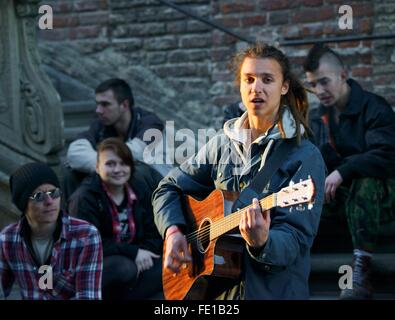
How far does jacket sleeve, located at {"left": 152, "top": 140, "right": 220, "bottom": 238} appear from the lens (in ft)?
17.1

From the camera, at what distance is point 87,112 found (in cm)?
948

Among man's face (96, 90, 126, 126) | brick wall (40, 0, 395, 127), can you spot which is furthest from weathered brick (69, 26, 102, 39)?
man's face (96, 90, 126, 126)

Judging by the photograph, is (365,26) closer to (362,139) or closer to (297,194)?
(362,139)

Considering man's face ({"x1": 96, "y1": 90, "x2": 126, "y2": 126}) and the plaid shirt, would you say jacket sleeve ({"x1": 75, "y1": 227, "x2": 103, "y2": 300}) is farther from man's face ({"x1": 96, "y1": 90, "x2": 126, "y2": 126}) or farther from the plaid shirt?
man's face ({"x1": 96, "y1": 90, "x2": 126, "y2": 126})

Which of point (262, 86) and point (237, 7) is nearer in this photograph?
point (262, 86)

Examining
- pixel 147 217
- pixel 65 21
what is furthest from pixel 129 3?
pixel 147 217

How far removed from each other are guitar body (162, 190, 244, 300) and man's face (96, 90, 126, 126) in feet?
9.77

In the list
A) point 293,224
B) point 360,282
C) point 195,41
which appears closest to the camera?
point 293,224

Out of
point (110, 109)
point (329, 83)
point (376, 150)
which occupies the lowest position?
point (376, 150)

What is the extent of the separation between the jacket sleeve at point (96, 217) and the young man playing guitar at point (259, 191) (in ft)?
5.97

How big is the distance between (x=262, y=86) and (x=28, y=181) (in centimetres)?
203

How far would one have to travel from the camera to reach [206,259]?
5109mm

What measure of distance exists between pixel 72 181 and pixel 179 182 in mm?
2849

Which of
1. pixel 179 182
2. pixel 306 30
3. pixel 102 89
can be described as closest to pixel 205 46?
pixel 306 30
